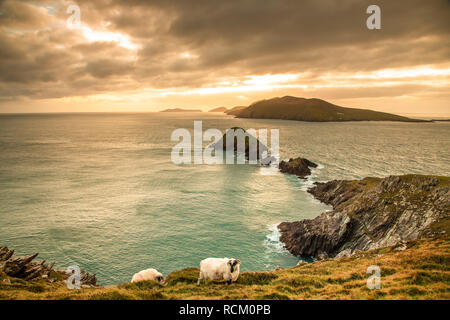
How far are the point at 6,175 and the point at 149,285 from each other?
94333mm

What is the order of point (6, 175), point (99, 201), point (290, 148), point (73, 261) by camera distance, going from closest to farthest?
point (73, 261) < point (99, 201) < point (6, 175) < point (290, 148)

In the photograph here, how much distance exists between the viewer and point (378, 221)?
4025 centimetres

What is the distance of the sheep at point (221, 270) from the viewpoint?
14500mm

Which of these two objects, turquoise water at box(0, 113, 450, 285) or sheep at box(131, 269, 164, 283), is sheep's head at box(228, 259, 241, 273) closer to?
sheep at box(131, 269, 164, 283)

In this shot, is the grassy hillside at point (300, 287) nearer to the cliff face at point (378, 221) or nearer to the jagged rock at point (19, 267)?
the jagged rock at point (19, 267)

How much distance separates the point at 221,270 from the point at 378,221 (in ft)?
121

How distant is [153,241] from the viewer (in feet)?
141

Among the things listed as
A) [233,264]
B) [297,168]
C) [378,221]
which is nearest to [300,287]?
[233,264]

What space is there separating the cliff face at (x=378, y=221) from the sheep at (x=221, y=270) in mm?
Result: 26268

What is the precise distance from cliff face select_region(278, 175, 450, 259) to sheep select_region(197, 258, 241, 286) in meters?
26.3

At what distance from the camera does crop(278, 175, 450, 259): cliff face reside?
34.9 m
